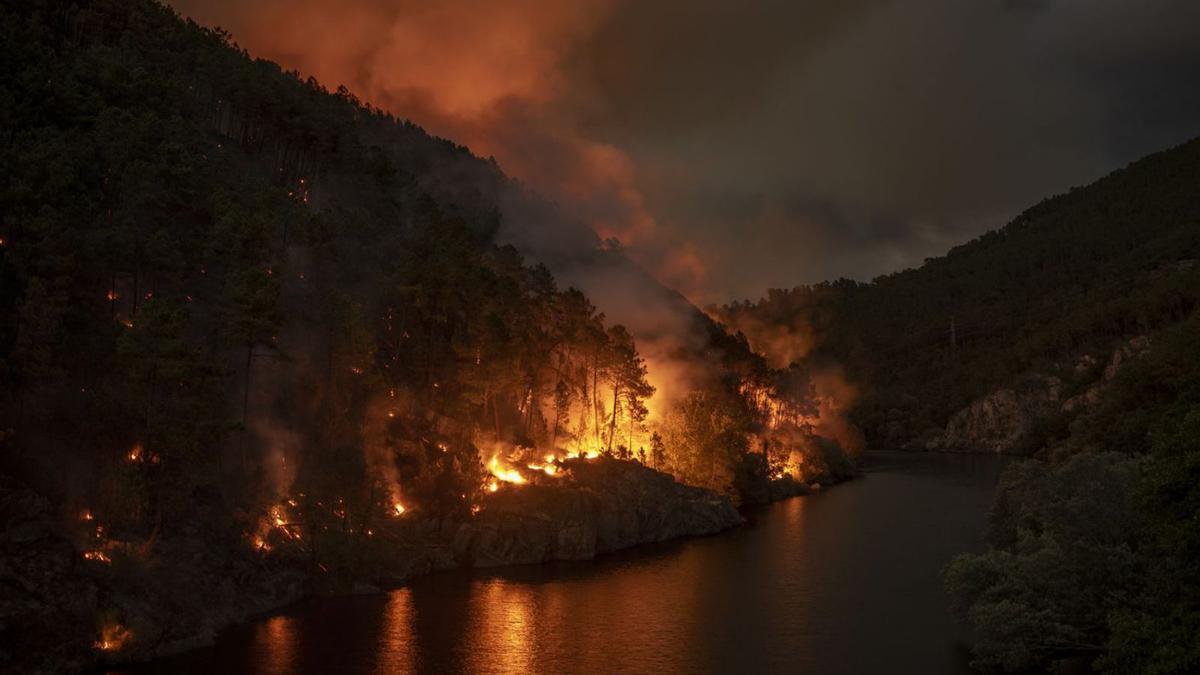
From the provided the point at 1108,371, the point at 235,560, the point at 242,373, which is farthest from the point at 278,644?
the point at 1108,371

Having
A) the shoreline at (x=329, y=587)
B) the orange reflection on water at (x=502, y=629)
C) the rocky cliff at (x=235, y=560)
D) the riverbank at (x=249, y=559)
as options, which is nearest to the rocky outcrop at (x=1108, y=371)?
the shoreline at (x=329, y=587)

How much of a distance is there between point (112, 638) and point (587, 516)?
43.3 metres

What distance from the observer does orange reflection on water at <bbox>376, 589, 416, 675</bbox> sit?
4662cm

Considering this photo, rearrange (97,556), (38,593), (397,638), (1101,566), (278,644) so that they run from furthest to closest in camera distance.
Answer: (397,638)
(278,644)
(97,556)
(38,593)
(1101,566)

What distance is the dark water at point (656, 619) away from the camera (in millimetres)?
47375

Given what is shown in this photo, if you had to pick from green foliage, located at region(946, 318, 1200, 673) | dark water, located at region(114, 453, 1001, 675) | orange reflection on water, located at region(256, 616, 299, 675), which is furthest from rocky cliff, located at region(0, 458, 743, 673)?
green foliage, located at region(946, 318, 1200, 673)

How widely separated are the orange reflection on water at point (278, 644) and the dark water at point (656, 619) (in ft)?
0.43

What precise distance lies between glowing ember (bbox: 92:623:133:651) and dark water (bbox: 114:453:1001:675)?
8.68ft

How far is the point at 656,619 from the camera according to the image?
56.8 meters

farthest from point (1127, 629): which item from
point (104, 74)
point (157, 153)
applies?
point (104, 74)

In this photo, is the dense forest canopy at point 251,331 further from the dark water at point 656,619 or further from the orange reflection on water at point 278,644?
the dark water at point 656,619

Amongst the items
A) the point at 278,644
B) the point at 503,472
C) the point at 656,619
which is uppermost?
the point at 503,472

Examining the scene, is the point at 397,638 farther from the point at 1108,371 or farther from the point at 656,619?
the point at 1108,371

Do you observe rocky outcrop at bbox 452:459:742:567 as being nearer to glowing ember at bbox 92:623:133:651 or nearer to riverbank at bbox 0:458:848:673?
riverbank at bbox 0:458:848:673
